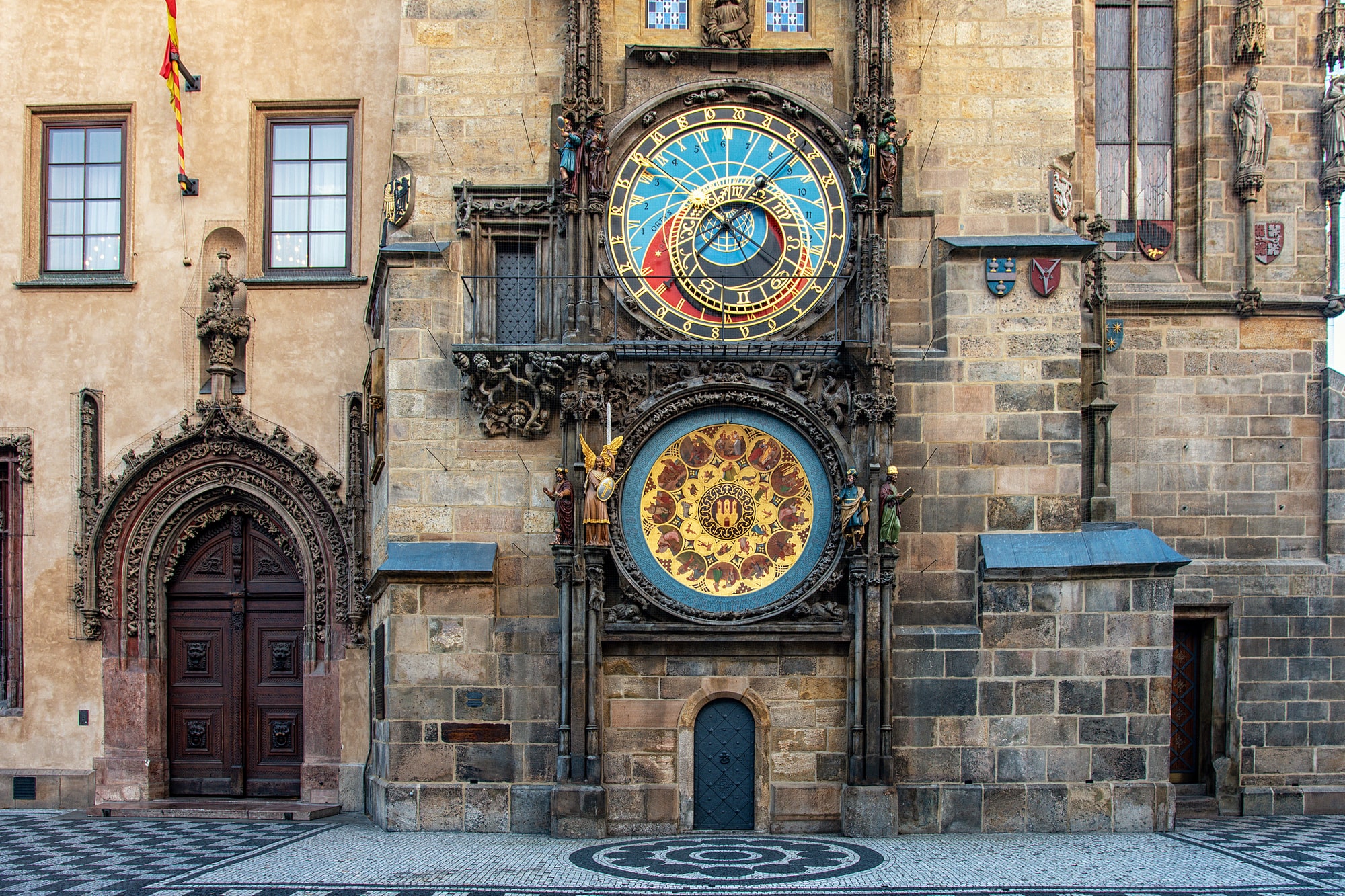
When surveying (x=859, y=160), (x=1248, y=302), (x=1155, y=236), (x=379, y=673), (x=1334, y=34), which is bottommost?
(x=379, y=673)

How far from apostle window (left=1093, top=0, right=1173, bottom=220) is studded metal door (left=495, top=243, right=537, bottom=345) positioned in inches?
277

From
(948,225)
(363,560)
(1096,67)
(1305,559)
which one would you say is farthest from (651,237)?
(1305,559)

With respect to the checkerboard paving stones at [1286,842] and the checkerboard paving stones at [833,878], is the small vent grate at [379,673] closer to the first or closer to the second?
the checkerboard paving stones at [833,878]

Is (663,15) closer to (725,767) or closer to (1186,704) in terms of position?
(725,767)

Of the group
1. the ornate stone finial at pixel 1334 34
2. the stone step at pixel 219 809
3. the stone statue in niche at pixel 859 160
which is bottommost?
the stone step at pixel 219 809

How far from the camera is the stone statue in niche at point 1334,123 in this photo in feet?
54.5

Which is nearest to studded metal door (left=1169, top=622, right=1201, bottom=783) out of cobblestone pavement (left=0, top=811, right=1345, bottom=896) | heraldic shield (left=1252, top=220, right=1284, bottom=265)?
cobblestone pavement (left=0, top=811, right=1345, bottom=896)

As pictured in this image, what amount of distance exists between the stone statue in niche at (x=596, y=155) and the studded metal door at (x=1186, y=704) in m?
8.37

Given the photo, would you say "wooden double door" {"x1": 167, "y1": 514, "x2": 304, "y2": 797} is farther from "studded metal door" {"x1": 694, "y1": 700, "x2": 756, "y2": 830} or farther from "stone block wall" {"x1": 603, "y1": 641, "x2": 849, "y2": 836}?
"studded metal door" {"x1": 694, "y1": 700, "x2": 756, "y2": 830}

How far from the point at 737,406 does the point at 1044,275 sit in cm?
349

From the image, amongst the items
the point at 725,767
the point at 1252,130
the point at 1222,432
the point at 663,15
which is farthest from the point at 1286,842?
the point at 663,15

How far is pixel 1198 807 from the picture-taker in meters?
15.9

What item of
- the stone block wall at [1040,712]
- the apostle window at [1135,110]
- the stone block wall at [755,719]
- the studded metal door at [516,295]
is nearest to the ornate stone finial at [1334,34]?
the apostle window at [1135,110]

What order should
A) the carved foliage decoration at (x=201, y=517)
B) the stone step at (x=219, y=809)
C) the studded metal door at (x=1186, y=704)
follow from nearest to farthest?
the stone step at (x=219, y=809), the studded metal door at (x=1186, y=704), the carved foliage decoration at (x=201, y=517)
